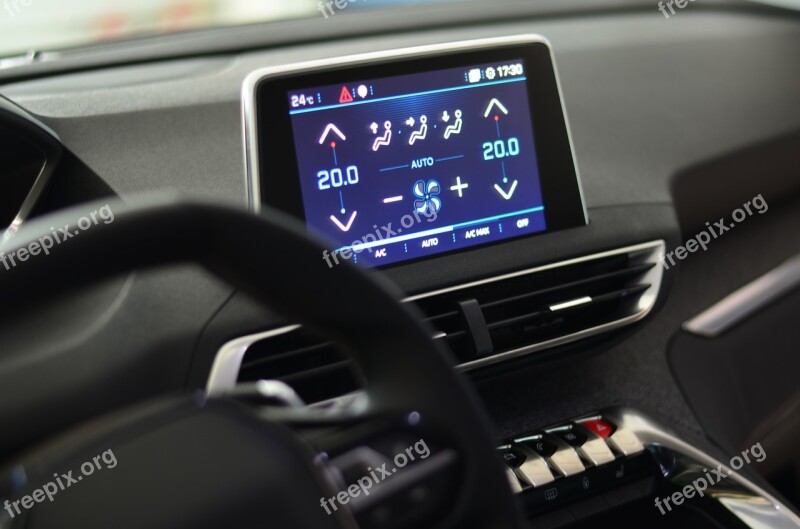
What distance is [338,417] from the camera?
0.75 m

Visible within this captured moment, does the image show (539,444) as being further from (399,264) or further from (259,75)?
(259,75)

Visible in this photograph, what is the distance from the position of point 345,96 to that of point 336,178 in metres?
0.12

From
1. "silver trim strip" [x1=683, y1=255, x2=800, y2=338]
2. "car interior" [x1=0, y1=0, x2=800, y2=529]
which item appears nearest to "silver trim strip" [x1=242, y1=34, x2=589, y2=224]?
"car interior" [x1=0, y1=0, x2=800, y2=529]

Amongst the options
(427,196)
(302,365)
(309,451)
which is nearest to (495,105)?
(427,196)

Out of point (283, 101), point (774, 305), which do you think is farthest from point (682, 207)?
point (283, 101)

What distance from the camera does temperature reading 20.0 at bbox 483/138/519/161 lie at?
4.59 feet

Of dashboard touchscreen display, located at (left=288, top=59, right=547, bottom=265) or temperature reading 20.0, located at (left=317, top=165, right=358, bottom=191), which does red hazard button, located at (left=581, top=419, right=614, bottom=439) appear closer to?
dashboard touchscreen display, located at (left=288, top=59, right=547, bottom=265)

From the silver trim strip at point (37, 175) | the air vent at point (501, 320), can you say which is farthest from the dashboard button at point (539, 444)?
the silver trim strip at point (37, 175)

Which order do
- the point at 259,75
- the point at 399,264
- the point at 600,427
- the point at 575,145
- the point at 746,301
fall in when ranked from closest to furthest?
the point at 259,75 < the point at 399,264 < the point at 600,427 < the point at 575,145 < the point at 746,301

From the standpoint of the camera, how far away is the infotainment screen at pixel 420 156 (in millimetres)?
1282

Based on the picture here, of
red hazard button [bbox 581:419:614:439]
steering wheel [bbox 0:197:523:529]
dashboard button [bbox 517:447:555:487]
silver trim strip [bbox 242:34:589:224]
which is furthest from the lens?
red hazard button [bbox 581:419:614:439]

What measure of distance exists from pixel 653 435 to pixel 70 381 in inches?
35.9

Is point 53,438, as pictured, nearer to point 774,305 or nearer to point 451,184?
point 451,184

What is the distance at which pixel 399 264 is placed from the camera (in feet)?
4.43
